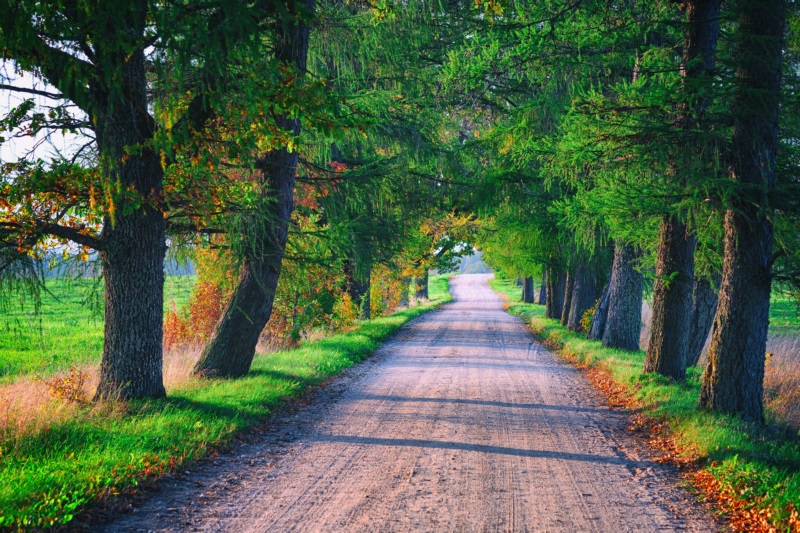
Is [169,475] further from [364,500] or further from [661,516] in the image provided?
[661,516]

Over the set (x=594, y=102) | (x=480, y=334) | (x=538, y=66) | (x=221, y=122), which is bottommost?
(x=480, y=334)

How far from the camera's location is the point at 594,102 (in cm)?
862

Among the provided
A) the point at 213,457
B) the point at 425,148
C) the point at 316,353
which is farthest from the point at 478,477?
the point at 425,148

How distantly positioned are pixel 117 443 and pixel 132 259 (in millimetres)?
2535

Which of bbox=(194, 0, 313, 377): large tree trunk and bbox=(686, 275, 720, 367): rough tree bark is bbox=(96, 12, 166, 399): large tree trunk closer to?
bbox=(194, 0, 313, 377): large tree trunk

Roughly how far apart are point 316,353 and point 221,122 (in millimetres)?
7318

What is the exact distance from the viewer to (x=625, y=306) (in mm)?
16094

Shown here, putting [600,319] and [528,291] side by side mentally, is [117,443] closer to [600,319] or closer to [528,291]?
[600,319]

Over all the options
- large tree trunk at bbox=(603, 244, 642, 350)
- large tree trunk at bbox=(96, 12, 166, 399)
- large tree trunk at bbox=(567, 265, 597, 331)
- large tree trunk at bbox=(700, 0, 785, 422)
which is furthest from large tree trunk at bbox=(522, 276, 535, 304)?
large tree trunk at bbox=(96, 12, 166, 399)

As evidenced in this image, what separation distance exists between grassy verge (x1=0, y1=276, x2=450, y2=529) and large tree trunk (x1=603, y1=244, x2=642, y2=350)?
353 inches

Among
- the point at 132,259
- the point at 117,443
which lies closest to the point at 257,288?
the point at 132,259

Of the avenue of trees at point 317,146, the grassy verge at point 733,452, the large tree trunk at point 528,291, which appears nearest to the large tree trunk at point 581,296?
the avenue of trees at point 317,146

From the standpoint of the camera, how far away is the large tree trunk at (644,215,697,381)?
35.0ft

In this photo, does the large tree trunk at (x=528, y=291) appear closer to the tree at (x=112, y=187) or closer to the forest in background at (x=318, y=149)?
the forest in background at (x=318, y=149)
